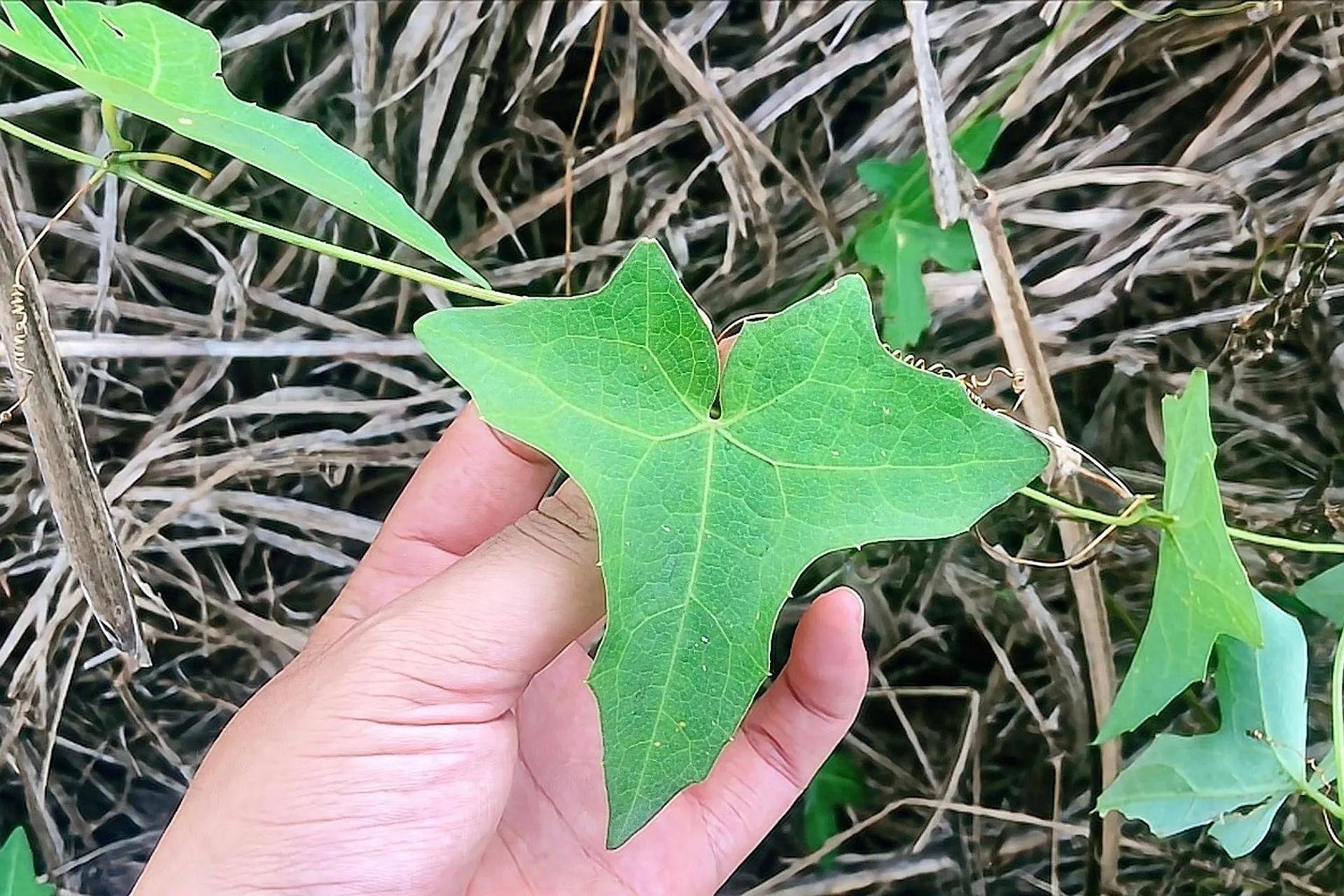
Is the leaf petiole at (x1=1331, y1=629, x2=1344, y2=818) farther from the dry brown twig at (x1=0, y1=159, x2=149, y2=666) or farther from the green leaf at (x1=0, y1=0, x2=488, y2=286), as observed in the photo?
the dry brown twig at (x1=0, y1=159, x2=149, y2=666)

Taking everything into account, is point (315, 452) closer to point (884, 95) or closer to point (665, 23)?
point (665, 23)

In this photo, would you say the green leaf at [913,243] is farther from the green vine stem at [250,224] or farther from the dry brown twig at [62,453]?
the dry brown twig at [62,453]

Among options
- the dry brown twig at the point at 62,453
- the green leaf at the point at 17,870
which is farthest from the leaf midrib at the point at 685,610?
the green leaf at the point at 17,870

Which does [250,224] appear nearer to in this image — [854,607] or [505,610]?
[505,610]

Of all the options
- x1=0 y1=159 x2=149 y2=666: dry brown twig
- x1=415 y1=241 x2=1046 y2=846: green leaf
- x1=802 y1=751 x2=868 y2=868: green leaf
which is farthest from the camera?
x1=802 y1=751 x2=868 y2=868: green leaf

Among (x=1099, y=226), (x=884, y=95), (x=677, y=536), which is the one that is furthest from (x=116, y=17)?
(x=1099, y=226)

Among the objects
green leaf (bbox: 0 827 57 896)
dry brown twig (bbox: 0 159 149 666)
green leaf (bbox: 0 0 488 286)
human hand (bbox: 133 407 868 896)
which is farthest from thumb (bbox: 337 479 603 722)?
green leaf (bbox: 0 827 57 896)
